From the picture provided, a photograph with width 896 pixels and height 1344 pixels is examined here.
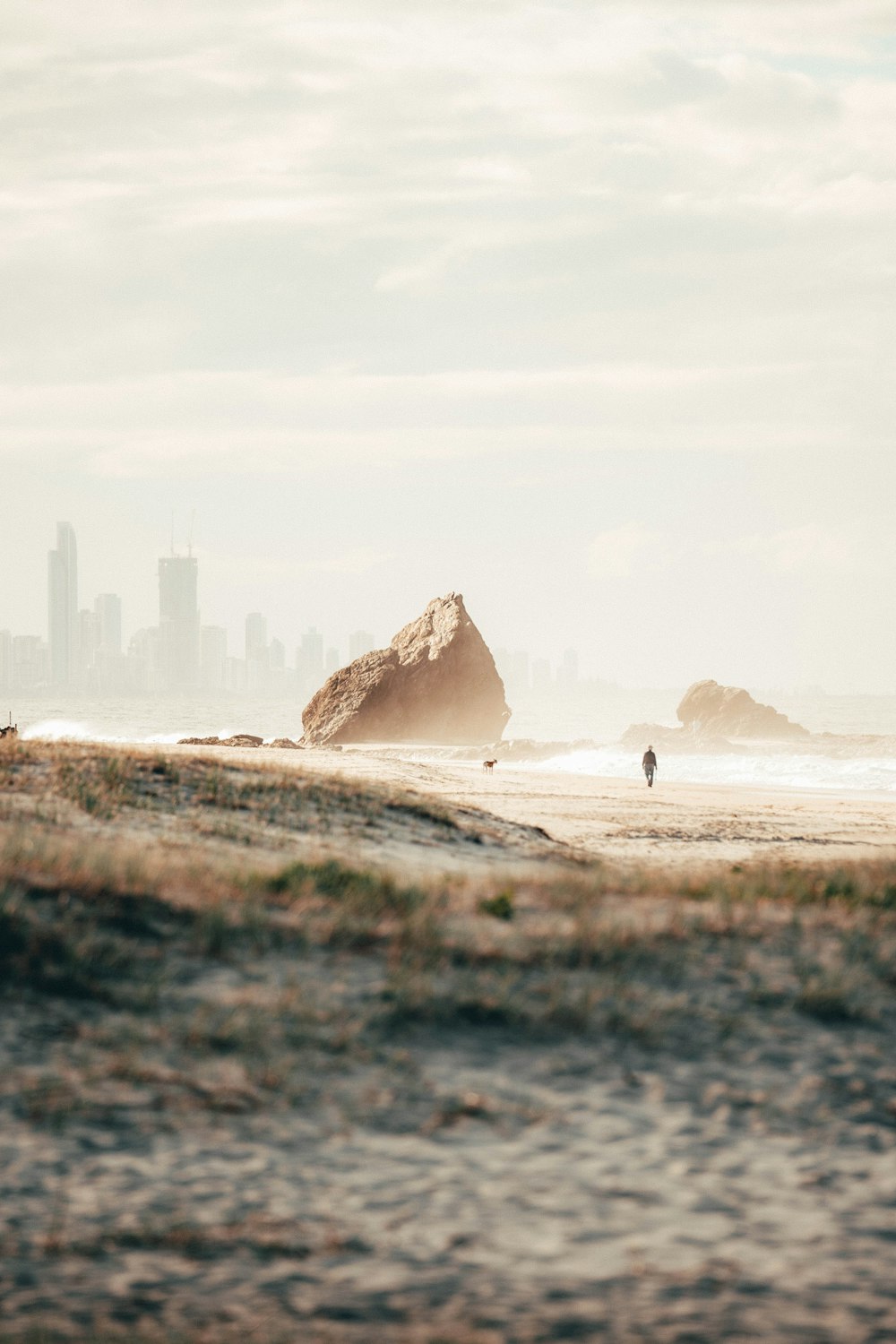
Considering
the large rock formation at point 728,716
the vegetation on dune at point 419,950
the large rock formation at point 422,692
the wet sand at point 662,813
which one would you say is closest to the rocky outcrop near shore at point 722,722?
the large rock formation at point 728,716

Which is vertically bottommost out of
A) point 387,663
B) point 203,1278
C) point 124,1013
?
point 203,1278

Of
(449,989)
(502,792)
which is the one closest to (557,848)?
(449,989)

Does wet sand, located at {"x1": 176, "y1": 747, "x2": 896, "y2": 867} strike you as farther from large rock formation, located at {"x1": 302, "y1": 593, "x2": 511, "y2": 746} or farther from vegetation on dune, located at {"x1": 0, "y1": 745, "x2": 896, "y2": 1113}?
large rock formation, located at {"x1": 302, "y1": 593, "x2": 511, "y2": 746}

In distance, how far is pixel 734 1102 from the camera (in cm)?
727

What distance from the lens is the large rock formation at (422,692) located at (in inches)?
2771

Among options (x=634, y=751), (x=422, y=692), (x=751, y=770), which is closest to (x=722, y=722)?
(x=634, y=751)

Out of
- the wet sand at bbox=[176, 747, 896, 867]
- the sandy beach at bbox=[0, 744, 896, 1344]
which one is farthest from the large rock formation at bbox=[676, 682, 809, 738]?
the sandy beach at bbox=[0, 744, 896, 1344]

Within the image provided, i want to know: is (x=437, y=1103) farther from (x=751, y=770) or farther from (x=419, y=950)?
(x=751, y=770)

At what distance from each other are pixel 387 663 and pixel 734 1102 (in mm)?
65746

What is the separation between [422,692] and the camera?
72125mm

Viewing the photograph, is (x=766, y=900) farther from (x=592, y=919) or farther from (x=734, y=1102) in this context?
(x=734, y=1102)

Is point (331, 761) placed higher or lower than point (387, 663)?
lower

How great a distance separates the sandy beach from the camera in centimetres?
529

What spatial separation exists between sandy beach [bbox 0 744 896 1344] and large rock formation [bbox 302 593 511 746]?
5774cm
